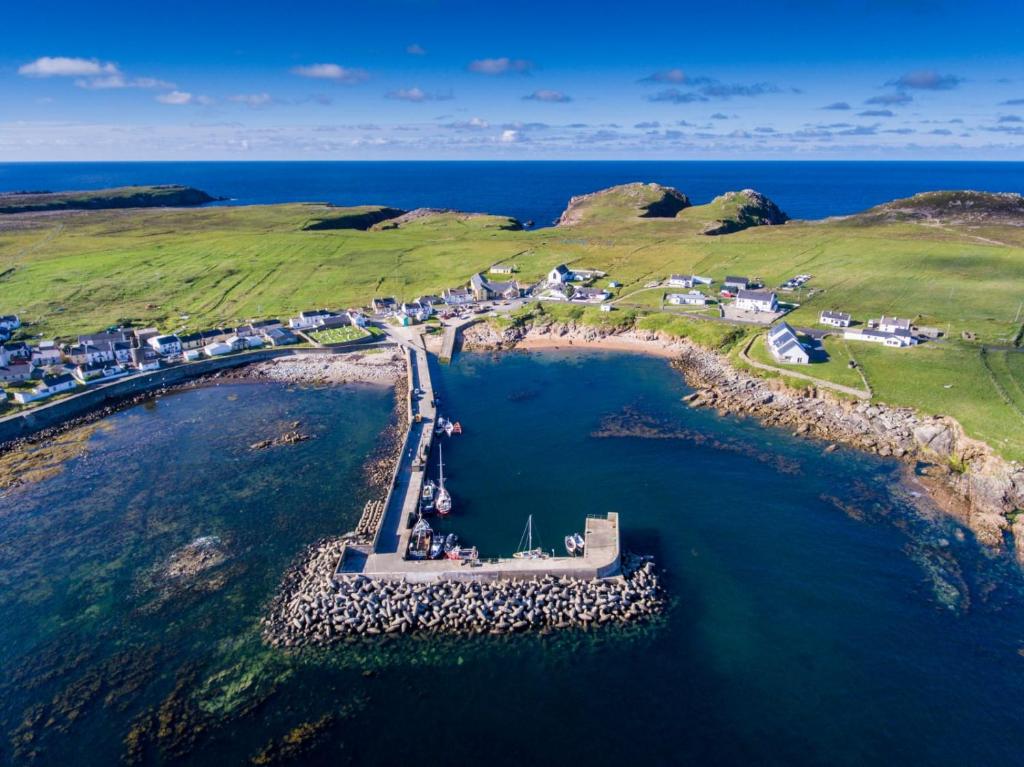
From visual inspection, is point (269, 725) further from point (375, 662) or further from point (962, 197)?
point (962, 197)

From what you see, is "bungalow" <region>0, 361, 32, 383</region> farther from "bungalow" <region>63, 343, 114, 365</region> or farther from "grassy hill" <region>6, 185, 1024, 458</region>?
"grassy hill" <region>6, 185, 1024, 458</region>

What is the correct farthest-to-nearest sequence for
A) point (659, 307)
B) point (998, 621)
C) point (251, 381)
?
point (659, 307)
point (251, 381)
point (998, 621)

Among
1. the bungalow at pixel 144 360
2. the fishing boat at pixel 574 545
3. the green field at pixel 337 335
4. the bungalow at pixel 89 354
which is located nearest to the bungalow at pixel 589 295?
the green field at pixel 337 335

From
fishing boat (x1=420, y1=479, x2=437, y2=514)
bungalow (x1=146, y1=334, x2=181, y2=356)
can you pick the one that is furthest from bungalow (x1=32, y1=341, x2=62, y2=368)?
fishing boat (x1=420, y1=479, x2=437, y2=514)

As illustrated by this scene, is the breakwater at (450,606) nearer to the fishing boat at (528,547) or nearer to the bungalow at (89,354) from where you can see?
the fishing boat at (528,547)

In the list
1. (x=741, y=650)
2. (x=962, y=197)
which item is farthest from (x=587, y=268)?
(x=962, y=197)

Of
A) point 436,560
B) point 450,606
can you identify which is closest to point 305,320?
point 436,560

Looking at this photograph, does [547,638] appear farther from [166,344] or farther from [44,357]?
[44,357]

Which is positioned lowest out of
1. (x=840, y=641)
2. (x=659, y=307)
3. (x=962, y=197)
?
(x=840, y=641)
